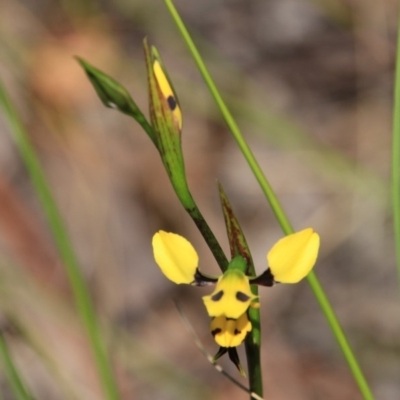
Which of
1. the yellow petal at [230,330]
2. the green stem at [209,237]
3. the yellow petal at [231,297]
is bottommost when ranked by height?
the yellow petal at [230,330]

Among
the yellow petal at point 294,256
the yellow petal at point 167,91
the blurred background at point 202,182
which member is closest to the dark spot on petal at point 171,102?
the yellow petal at point 167,91

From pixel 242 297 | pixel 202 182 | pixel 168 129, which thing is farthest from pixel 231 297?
pixel 202 182

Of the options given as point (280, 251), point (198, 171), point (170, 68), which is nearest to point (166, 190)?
point (198, 171)

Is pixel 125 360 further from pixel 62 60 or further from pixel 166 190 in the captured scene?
pixel 62 60

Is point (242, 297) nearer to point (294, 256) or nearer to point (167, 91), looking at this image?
point (294, 256)

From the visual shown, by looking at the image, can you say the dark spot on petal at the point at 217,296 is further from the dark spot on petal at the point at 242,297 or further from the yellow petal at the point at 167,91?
the yellow petal at the point at 167,91

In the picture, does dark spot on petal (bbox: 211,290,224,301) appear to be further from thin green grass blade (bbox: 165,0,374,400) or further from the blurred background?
the blurred background
